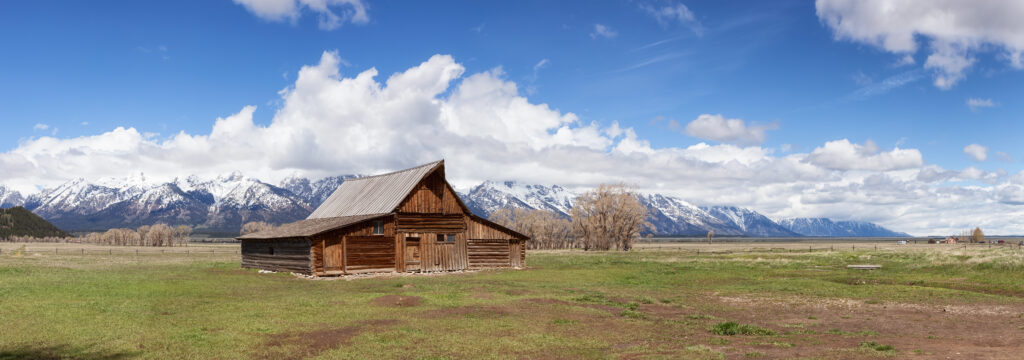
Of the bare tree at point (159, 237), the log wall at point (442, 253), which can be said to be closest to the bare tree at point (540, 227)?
the log wall at point (442, 253)

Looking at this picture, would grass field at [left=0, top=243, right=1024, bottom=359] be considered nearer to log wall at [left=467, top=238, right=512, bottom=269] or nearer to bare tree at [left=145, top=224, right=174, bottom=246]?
log wall at [left=467, top=238, right=512, bottom=269]

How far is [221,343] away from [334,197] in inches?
1803

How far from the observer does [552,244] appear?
468ft

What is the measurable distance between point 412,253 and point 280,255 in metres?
10.3

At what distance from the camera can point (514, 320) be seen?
66.9 feet

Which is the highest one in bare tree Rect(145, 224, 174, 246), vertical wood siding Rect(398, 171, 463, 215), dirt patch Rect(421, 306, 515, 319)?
vertical wood siding Rect(398, 171, 463, 215)

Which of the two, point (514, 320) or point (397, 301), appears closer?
point (514, 320)

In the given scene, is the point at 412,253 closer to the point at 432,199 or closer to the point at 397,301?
the point at 432,199

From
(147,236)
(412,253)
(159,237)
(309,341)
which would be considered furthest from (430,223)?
(147,236)

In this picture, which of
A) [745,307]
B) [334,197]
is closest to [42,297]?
[745,307]

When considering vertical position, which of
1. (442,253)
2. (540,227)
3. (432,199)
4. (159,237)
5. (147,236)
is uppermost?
(432,199)

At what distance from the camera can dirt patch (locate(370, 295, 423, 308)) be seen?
24.1m

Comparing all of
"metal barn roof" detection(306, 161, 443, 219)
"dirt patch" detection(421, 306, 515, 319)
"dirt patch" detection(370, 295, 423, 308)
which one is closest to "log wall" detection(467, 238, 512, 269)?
"metal barn roof" detection(306, 161, 443, 219)

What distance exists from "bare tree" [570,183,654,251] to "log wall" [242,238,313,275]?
214ft
